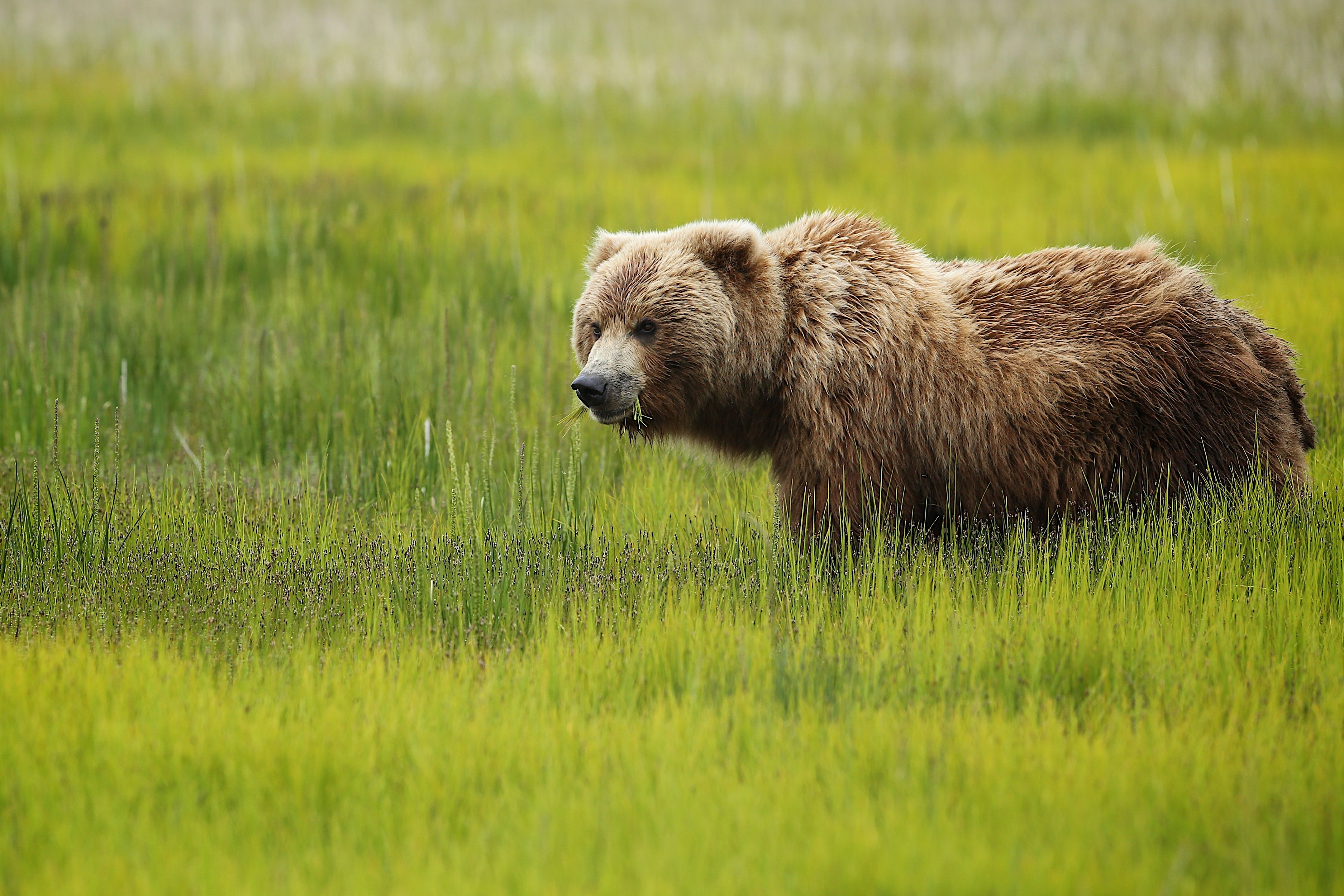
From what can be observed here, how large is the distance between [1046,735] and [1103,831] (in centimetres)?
42

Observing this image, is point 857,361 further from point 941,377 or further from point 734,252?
point 734,252

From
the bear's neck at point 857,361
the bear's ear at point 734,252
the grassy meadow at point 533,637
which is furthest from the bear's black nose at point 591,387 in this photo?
the bear's ear at point 734,252

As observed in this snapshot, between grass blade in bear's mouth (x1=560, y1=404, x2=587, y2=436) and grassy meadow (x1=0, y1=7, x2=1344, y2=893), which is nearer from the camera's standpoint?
grassy meadow (x1=0, y1=7, x2=1344, y2=893)

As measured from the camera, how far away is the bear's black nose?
4324 mm

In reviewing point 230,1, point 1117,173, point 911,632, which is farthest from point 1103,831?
point 230,1

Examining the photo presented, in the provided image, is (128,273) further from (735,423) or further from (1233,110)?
(1233,110)

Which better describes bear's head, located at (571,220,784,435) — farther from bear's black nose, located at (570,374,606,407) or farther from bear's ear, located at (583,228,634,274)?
bear's ear, located at (583,228,634,274)

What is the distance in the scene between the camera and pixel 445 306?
20.7 ft

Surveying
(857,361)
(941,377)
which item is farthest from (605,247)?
(941,377)

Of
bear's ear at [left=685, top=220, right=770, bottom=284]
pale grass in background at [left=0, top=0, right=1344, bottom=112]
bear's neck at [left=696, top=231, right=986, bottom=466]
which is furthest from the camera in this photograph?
pale grass in background at [left=0, top=0, right=1344, bottom=112]

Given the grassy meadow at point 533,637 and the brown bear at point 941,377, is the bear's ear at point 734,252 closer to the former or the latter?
the brown bear at point 941,377

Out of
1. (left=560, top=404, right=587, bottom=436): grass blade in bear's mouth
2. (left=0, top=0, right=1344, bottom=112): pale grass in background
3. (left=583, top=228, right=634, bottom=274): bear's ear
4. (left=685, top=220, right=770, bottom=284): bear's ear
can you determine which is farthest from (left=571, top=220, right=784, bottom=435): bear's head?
(left=0, top=0, right=1344, bottom=112): pale grass in background

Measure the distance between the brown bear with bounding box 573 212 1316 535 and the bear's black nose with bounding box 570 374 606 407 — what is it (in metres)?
0.01

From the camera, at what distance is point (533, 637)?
406 centimetres
